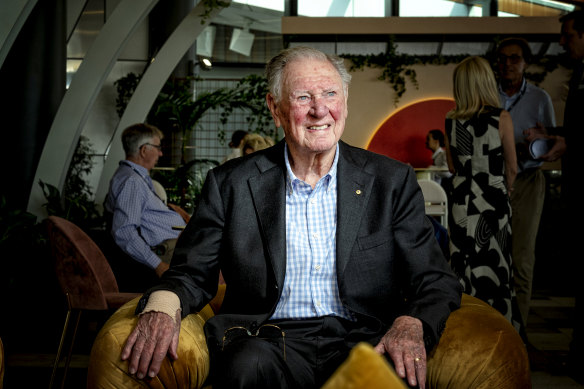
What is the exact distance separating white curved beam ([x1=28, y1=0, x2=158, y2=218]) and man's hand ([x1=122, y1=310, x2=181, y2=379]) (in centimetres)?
391

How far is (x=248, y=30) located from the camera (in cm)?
1448

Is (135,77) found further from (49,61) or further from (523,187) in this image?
(523,187)

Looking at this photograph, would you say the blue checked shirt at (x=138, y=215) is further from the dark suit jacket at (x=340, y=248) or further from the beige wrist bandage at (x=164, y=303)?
the beige wrist bandage at (x=164, y=303)

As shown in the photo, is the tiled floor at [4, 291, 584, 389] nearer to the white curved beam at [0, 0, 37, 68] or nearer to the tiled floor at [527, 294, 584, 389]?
the tiled floor at [527, 294, 584, 389]

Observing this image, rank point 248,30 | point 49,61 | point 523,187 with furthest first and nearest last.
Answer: point 248,30 → point 49,61 → point 523,187

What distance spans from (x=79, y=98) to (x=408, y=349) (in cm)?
438

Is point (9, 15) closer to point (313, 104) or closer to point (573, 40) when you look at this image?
point (313, 104)

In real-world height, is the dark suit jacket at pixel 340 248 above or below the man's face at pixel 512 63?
below

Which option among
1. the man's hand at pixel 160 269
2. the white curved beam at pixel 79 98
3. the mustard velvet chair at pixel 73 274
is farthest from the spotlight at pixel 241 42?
the mustard velvet chair at pixel 73 274

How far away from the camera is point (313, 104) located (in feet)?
6.20

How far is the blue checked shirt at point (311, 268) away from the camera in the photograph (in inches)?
71.2

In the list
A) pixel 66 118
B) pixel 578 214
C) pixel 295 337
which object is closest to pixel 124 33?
pixel 66 118

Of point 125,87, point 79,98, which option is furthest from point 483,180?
point 125,87

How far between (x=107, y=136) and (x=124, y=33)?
5.75 m
